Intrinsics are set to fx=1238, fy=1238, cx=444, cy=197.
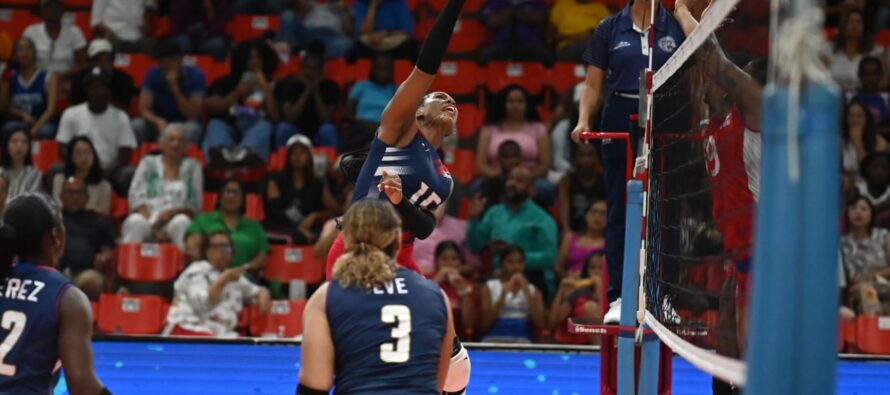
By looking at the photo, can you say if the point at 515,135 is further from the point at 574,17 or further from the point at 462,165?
the point at 574,17

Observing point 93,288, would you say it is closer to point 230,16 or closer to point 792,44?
point 230,16

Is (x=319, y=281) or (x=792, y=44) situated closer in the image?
(x=792, y=44)

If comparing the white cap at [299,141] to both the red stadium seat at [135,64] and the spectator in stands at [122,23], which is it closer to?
the red stadium seat at [135,64]

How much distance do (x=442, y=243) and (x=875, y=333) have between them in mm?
3660

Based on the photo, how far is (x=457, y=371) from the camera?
19.3ft

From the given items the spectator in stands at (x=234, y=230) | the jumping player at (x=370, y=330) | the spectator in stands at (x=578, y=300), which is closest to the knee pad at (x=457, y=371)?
the jumping player at (x=370, y=330)

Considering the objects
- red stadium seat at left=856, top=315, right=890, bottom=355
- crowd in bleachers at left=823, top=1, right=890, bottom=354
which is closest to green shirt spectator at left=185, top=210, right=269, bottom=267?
crowd in bleachers at left=823, top=1, right=890, bottom=354

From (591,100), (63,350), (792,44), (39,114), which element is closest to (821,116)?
(792,44)

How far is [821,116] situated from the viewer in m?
2.58

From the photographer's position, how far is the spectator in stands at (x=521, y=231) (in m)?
10.9

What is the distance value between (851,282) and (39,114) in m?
8.70

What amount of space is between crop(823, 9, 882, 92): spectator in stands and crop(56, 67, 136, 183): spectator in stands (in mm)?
7355

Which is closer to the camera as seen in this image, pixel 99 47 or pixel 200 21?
pixel 99 47

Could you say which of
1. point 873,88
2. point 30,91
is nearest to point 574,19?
point 873,88
